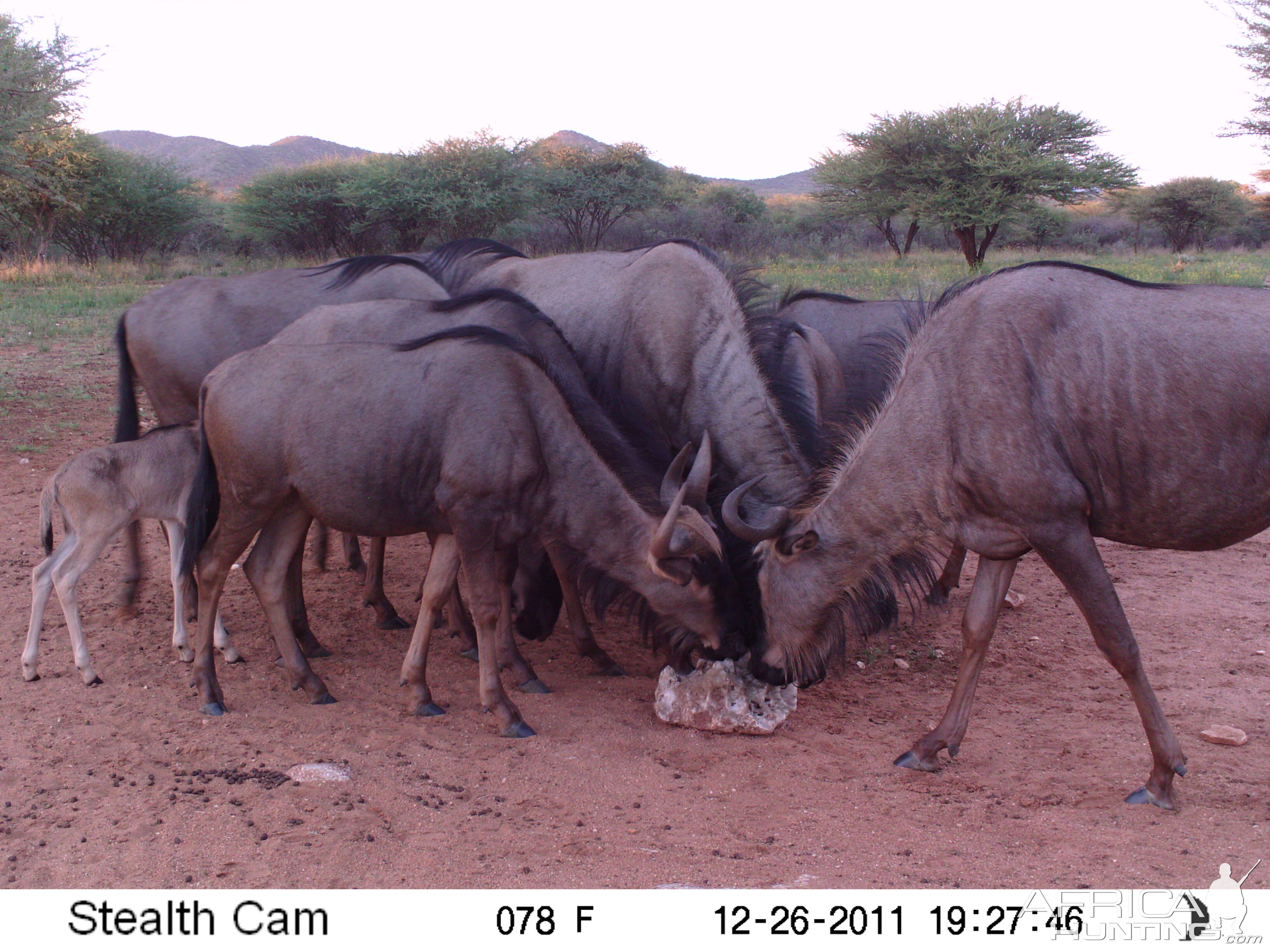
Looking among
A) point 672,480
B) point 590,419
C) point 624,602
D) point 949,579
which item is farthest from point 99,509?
point 949,579

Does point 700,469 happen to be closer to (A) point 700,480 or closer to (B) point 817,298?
(A) point 700,480

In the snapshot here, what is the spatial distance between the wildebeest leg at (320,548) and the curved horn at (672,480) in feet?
11.4

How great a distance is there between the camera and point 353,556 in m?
7.34

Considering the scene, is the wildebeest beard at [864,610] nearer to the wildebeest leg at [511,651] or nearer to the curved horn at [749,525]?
the curved horn at [749,525]

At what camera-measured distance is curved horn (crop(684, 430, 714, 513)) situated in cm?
472

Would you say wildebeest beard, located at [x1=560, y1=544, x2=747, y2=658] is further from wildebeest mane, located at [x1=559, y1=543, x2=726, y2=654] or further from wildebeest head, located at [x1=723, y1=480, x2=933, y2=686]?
wildebeest head, located at [x1=723, y1=480, x2=933, y2=686]

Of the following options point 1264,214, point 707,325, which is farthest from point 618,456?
point 1264,214

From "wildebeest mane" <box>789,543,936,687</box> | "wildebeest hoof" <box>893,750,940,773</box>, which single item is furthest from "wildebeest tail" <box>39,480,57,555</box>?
"wildebeest hoof" <box>893,750,940,773</box>

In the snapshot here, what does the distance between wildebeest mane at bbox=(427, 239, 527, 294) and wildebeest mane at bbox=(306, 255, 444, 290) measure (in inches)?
16.4

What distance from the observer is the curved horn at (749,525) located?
14.6 ft

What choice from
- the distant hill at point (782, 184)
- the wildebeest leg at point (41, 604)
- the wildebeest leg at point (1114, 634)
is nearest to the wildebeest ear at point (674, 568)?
the wildebeest leg at point (1114, 634)

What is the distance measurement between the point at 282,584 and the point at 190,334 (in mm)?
2407

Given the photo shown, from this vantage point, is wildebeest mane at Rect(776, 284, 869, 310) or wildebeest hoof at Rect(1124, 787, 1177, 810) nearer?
wildebeest hoof at Rect(1124, 787, 1177, 810)

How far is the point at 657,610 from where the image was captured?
481cm
